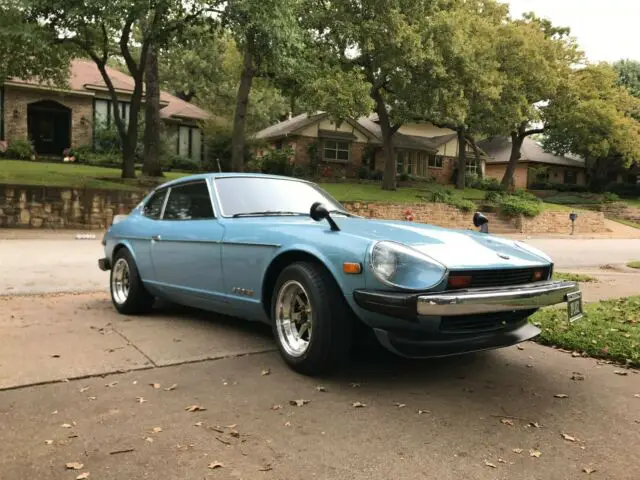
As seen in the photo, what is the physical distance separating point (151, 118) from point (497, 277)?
20.0m

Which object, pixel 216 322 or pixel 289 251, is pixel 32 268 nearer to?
pixel 216 322

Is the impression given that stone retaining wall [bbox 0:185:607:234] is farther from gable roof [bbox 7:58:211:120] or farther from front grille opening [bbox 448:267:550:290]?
front grille opening [bbox 448:267:550:290]

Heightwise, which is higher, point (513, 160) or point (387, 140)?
point (387, 140)

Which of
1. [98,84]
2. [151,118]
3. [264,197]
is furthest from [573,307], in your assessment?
[98,84]

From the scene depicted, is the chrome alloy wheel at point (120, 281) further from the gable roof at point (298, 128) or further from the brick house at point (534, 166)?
the brick house at point (534, 166)

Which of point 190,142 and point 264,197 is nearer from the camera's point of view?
point 264,197

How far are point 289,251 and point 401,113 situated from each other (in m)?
24.9

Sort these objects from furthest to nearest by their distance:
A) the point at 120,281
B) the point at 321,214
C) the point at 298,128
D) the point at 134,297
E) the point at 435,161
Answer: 1. the point at 435,161
2. the point at 298,128
3. the point at 120,281
4. the point at 134,297
5. the point at 321,214

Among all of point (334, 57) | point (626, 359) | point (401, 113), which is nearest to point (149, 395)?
point (626, 359)

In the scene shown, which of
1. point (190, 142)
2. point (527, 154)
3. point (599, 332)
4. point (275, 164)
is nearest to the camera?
point (599, 332)

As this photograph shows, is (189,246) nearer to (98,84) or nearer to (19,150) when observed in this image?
(19,150)

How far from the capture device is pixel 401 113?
2806 centimetres

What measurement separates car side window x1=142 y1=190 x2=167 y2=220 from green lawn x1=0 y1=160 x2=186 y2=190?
12.9 meters

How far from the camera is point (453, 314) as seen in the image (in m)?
3.53
